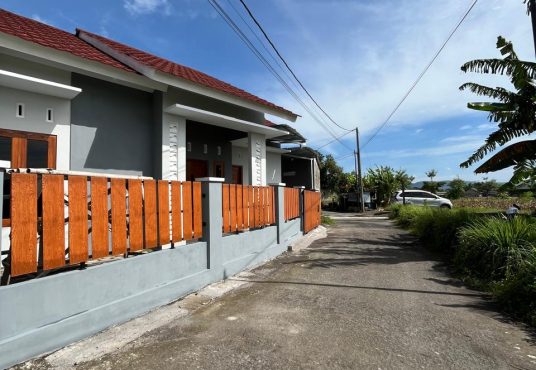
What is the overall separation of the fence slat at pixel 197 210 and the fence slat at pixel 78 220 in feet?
6.26

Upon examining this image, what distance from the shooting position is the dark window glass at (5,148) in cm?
594

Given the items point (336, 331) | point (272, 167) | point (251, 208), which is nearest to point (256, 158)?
point (251, 208)

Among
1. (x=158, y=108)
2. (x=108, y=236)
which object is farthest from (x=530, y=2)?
(x=108, y=236)

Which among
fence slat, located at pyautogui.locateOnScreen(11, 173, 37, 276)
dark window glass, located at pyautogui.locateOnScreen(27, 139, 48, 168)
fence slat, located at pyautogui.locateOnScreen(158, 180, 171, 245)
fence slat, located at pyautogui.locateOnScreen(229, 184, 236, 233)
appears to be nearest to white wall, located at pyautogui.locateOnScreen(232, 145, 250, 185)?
fence slat, located at pyautogui.locateOnScreen(229, 184, 236, 233)

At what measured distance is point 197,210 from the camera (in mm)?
5734

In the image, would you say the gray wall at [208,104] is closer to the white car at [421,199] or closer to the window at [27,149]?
the window at [27,149]

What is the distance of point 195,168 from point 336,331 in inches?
288

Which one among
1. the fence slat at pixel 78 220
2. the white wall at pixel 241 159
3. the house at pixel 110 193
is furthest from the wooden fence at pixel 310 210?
the fence slat at pixel 78 220

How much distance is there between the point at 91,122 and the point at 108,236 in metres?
3.91

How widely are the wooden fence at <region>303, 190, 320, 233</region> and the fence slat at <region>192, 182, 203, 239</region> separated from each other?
20.6 ft

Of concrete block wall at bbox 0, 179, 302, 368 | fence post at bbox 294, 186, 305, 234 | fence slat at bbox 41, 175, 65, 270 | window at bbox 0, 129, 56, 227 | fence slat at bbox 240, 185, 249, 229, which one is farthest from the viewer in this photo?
fence post at bbox 294, 186, 305, 234

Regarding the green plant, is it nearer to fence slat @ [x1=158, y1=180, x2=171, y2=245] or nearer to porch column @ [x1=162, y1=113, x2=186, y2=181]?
fence slat @ [x1=158, y1=180, x2=171, y2=245]

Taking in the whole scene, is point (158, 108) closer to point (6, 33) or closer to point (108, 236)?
point (6, 33)

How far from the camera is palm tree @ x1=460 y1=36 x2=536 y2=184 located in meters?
8.07
